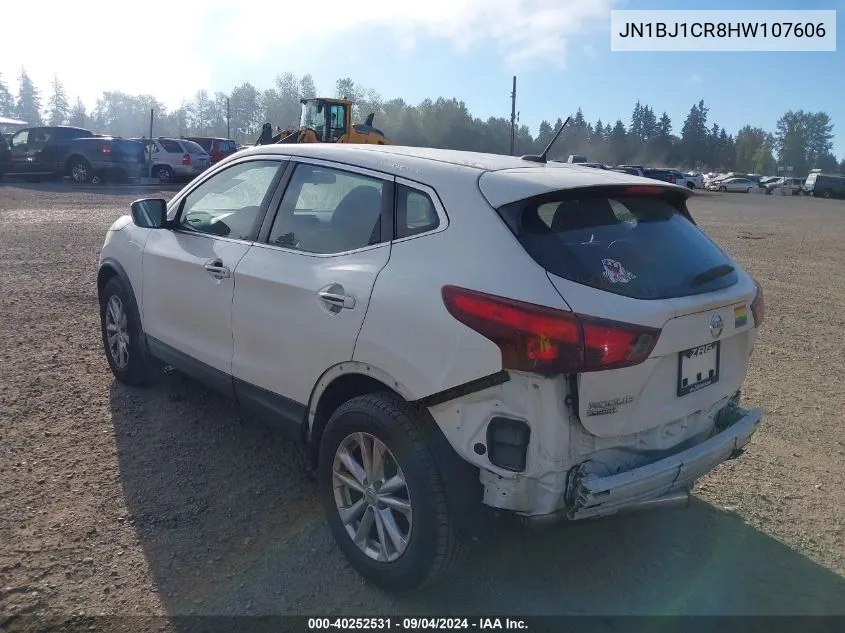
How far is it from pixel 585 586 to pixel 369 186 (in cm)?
204

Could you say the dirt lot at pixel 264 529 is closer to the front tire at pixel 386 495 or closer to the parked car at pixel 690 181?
the front tire at pixel 386 495

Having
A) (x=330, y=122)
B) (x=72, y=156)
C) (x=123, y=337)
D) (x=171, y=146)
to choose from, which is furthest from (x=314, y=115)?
(x=123, y=337)

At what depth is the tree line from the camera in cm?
7306

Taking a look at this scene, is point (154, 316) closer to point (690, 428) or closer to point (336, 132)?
point (690, 428)

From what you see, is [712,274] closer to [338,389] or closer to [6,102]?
[338,389]

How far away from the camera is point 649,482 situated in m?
2.67

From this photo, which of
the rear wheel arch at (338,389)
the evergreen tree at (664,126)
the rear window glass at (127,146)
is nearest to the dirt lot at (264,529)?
the rear wheel arch at (338,389)

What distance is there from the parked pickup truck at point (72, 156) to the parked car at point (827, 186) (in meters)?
48.2

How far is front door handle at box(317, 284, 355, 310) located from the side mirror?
179cm

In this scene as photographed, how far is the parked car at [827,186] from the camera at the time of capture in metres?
52.7

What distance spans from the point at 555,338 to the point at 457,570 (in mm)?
1339

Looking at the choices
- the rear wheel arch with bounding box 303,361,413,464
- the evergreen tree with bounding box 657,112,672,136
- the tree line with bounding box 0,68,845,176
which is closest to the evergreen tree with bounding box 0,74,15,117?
the tree line with bounding box 0,68,845,176

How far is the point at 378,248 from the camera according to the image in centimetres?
307

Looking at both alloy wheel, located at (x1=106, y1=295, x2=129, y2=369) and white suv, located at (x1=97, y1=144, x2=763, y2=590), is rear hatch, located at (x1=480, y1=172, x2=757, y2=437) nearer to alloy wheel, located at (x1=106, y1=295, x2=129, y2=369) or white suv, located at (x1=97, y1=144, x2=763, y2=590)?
white suv, located at (x1=97, y1=144, x2=763, y2=590)
